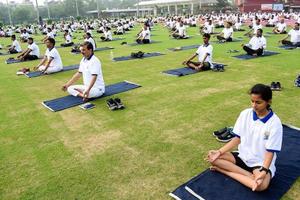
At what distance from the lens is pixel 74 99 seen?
739cm

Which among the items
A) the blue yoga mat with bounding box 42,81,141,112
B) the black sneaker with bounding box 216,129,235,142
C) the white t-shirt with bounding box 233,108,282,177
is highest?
the white t-shirt with bounding box 233,108,282,177

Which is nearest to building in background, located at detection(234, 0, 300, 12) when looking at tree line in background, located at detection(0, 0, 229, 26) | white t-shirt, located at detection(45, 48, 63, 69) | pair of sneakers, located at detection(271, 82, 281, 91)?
tree line in background, located at detection(0, 0, 229, 26)

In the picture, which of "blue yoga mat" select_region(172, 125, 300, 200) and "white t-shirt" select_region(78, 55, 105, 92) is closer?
"blue yoga mat" select_region(172, 125, 300, 200)

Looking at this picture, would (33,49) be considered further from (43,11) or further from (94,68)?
(43,11)

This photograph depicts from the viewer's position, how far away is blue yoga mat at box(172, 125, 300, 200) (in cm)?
346

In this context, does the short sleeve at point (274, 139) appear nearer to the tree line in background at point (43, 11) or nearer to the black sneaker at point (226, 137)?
the black sneaker at point (226, 137)

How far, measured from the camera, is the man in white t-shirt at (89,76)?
22.7 ft

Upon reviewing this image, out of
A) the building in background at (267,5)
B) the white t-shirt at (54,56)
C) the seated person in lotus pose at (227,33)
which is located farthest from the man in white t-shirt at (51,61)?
the building in background at (267,5)

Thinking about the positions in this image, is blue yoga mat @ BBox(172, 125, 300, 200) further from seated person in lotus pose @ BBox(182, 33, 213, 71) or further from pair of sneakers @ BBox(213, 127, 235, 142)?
seated person in lotus pose @ BBox(182, 33, 213, 71)

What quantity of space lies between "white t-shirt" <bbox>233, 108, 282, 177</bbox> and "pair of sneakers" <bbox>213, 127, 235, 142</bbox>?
1114 mm

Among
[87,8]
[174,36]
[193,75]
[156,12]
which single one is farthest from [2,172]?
[87,8]

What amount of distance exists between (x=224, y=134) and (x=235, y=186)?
4.59 ft

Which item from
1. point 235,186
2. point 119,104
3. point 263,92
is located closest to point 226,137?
point 235,186

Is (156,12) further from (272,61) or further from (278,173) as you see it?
(278,173)
